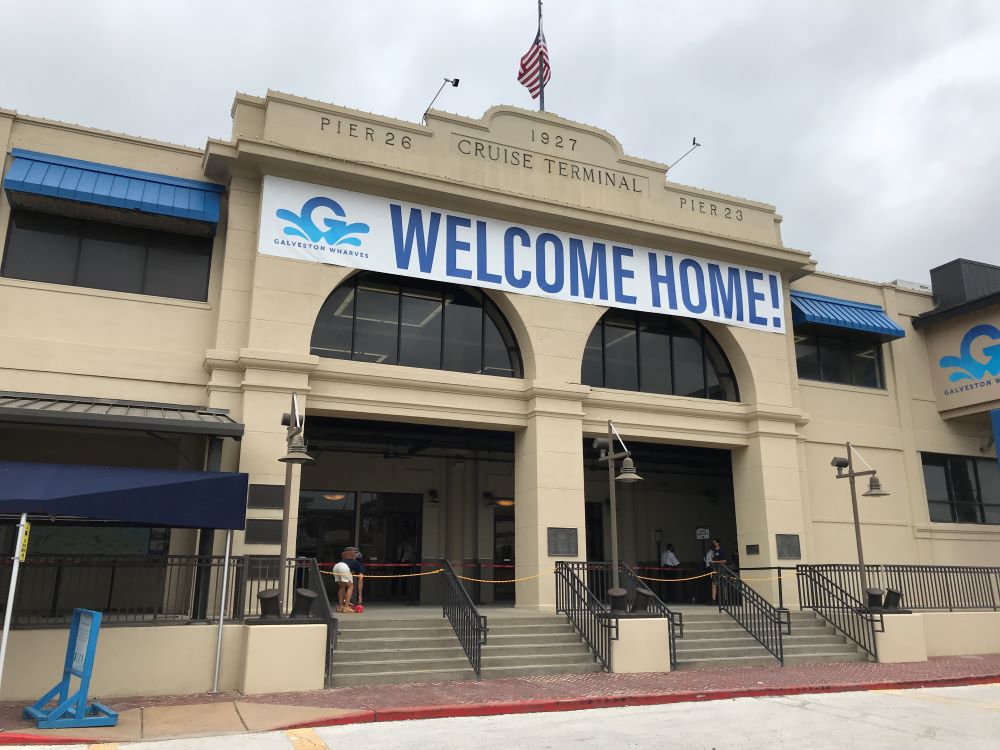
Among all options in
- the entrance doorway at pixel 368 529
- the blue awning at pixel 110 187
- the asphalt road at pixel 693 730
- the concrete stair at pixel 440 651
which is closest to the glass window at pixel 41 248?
the blue awning at pixel 110 187

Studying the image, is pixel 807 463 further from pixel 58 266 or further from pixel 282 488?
pixel 58 266

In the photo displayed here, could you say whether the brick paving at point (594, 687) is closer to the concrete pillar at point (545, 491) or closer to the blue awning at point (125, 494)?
the blue awning at point (125, 494)

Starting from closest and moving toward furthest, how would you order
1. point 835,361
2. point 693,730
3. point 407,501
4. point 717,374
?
point 693,730
point 717,374
point 407,501
point 835,361

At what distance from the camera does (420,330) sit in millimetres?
18156

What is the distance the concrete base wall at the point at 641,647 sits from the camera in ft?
46.5

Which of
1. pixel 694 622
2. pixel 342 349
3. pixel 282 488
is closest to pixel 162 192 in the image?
pixel 342 349

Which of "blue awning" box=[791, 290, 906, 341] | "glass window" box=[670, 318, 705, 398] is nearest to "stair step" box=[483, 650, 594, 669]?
"glass window" box=[670, 318, 705, 398]

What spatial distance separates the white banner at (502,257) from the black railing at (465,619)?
22.0 ft

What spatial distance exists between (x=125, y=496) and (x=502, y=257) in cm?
997

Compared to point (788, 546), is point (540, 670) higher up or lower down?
lower down

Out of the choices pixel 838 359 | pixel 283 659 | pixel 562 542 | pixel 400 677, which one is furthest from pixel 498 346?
pixel 838 359

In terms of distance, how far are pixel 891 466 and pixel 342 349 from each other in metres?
15.7

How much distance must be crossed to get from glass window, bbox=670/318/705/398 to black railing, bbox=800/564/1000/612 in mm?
5340

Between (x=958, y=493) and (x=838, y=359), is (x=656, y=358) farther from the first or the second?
(x=958, y=493)
